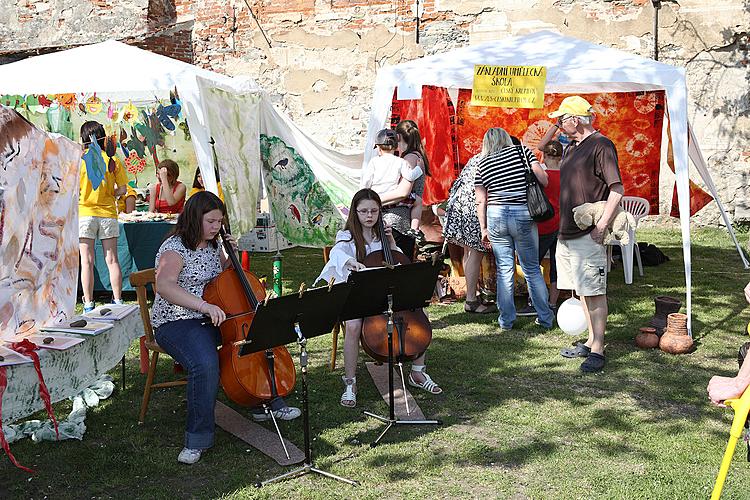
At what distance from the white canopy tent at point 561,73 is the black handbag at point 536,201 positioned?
1.00 meters

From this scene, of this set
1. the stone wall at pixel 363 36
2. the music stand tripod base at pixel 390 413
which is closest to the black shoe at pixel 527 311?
the music stand tripod base at pixel 390 413

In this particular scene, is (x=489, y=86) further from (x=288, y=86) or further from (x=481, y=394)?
(x=288, y=86)

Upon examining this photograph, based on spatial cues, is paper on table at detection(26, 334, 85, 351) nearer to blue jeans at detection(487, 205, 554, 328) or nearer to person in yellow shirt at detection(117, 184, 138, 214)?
blue jeans at detection(487, 205, 554, 328)

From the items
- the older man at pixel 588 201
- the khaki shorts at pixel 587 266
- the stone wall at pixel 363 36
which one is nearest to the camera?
the older man at pixel 588 201

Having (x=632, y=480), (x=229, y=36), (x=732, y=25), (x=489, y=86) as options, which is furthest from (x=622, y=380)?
(x=229, y=36)

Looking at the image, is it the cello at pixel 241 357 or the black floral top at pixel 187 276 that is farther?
the black floral top at pixel 187 276

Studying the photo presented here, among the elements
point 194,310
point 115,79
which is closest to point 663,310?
point 194,310

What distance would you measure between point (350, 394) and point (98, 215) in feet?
10.5

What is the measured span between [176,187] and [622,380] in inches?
197

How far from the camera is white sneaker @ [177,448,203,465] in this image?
3.96 metres

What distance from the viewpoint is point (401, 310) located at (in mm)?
4414

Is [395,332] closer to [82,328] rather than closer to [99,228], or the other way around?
[82,328]

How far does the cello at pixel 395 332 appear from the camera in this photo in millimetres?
4637

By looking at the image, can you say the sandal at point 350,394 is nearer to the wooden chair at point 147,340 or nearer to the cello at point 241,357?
the cello at point 241,357
